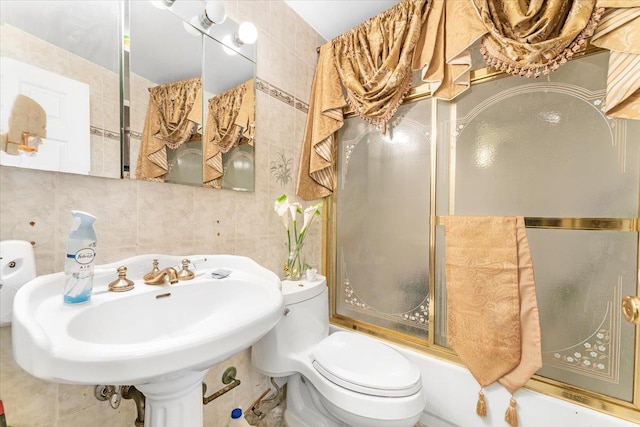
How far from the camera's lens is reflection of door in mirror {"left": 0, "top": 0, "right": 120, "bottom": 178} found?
648mm

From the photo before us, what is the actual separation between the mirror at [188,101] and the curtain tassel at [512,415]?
1.46 m

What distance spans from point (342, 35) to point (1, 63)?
4.86 ft

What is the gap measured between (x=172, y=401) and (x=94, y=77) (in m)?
0.95

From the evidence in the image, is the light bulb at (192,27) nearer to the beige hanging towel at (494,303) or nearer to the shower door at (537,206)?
the shower door at (537,206)

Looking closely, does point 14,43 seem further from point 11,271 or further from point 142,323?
point 142,323

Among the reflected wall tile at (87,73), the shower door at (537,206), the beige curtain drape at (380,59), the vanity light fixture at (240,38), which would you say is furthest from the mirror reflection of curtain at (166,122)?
the shower door at (537,206)

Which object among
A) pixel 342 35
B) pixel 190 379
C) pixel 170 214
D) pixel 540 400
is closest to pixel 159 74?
pixel 170 214

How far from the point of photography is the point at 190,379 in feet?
2.05

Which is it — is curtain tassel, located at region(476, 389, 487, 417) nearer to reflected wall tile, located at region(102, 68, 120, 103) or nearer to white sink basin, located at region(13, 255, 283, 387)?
white sink basin, located at region(13, 255, 283, 387)

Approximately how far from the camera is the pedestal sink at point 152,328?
0.41 m

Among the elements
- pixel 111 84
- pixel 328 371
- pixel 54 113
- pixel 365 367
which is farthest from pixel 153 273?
pixel 365 367

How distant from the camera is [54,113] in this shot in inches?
27.7

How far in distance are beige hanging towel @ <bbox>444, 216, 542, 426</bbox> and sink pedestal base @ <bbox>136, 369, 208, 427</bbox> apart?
1091mm

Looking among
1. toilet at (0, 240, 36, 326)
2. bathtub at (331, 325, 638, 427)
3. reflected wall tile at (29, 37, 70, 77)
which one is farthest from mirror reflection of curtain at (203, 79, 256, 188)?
bathtub at (331, 325, 638, 427)
